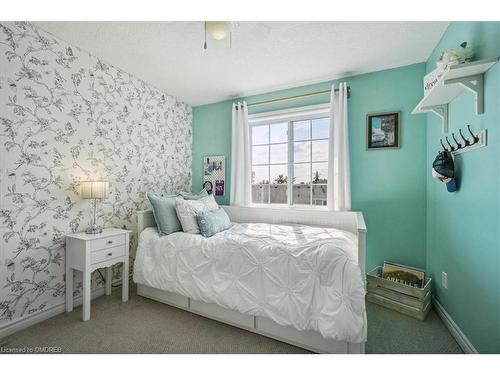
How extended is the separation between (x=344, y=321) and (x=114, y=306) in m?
1.91

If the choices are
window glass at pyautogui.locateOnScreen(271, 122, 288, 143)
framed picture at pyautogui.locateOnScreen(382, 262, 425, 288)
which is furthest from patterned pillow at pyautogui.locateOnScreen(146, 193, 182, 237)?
framed picture at pyautogui.locateOnScreen(382, 262, 425, 288)

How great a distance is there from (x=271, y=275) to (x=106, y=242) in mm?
1417

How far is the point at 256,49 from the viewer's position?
2039 mm

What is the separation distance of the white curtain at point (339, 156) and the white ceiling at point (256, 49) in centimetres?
30

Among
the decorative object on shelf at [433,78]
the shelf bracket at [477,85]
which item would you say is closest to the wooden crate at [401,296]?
the shelf bracket at [477,85]

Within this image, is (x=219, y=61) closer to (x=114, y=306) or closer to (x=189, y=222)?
(x=189, y=222)

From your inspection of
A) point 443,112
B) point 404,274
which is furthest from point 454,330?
point 443,112

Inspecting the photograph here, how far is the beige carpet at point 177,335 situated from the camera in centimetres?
153

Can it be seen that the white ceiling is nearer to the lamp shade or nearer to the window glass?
the window glass

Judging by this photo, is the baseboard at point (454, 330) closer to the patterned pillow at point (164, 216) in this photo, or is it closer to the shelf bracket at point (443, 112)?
the shelf bracket at point (443, 112)

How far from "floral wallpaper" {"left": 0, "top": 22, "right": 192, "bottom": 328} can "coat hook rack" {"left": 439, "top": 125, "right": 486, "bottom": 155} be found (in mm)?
2853

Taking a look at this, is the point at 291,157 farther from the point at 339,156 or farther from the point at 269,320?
the point at 269,320
